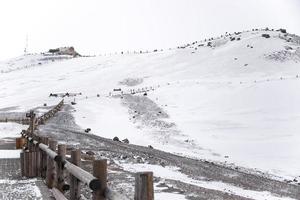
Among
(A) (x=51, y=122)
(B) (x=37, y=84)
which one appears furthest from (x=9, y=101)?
(A) (x=51, y=122)

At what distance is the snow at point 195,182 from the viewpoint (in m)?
16.7

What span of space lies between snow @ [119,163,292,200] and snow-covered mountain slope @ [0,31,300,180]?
27.2ft

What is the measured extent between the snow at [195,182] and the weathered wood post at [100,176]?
35.9 feet

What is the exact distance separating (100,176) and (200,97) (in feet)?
166

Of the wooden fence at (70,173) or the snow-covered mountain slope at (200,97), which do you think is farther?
the snow-covered mountain slope at (200,97)

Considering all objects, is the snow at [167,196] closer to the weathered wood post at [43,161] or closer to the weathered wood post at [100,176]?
the weathered wood post at [43,161]

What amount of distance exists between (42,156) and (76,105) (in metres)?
40.9

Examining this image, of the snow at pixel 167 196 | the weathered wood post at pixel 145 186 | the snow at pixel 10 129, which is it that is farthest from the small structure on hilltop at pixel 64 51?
the weathered wood post at pixel 145 186

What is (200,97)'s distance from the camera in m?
56.1

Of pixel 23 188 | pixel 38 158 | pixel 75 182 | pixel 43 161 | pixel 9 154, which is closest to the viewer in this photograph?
pixel 75 182

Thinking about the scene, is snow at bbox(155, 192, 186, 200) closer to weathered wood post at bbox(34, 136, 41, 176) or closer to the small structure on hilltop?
weathered wood post at bbox(34, 136, 41, 176)

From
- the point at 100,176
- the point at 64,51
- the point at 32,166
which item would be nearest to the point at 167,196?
the point at 32,166

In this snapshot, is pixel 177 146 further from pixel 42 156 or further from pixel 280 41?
pixel 280 41

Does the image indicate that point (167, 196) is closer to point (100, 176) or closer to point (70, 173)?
point (70, 173)
